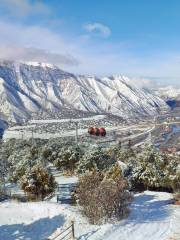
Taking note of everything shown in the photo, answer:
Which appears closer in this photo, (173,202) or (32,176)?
(173,202)

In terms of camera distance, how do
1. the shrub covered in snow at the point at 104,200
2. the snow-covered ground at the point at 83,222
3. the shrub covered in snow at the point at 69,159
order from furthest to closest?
the shrub covered in snow at the point at 69,159 → the shrub covered in snow at the point at 104,200 → the snow-covered ground at the point at 83,222

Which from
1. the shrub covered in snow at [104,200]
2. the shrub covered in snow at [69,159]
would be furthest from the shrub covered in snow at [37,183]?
the shrub covered in snow at [69,159]

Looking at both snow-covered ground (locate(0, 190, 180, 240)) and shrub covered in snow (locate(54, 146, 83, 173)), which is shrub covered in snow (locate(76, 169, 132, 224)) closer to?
snow-covered ground (locate(0, 190, 180, 240))

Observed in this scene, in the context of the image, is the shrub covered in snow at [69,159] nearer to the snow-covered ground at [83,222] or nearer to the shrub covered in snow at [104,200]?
the snow-covered ground at [83,222]

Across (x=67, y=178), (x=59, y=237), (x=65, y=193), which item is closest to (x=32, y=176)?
(x=65, y=193)

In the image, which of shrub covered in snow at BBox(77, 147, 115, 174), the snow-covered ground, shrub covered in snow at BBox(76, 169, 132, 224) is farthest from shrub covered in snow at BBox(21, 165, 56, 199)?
shrub covered in snow at BBox(77, 147, 115, 174)

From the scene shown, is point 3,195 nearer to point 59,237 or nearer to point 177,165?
point 59,237
